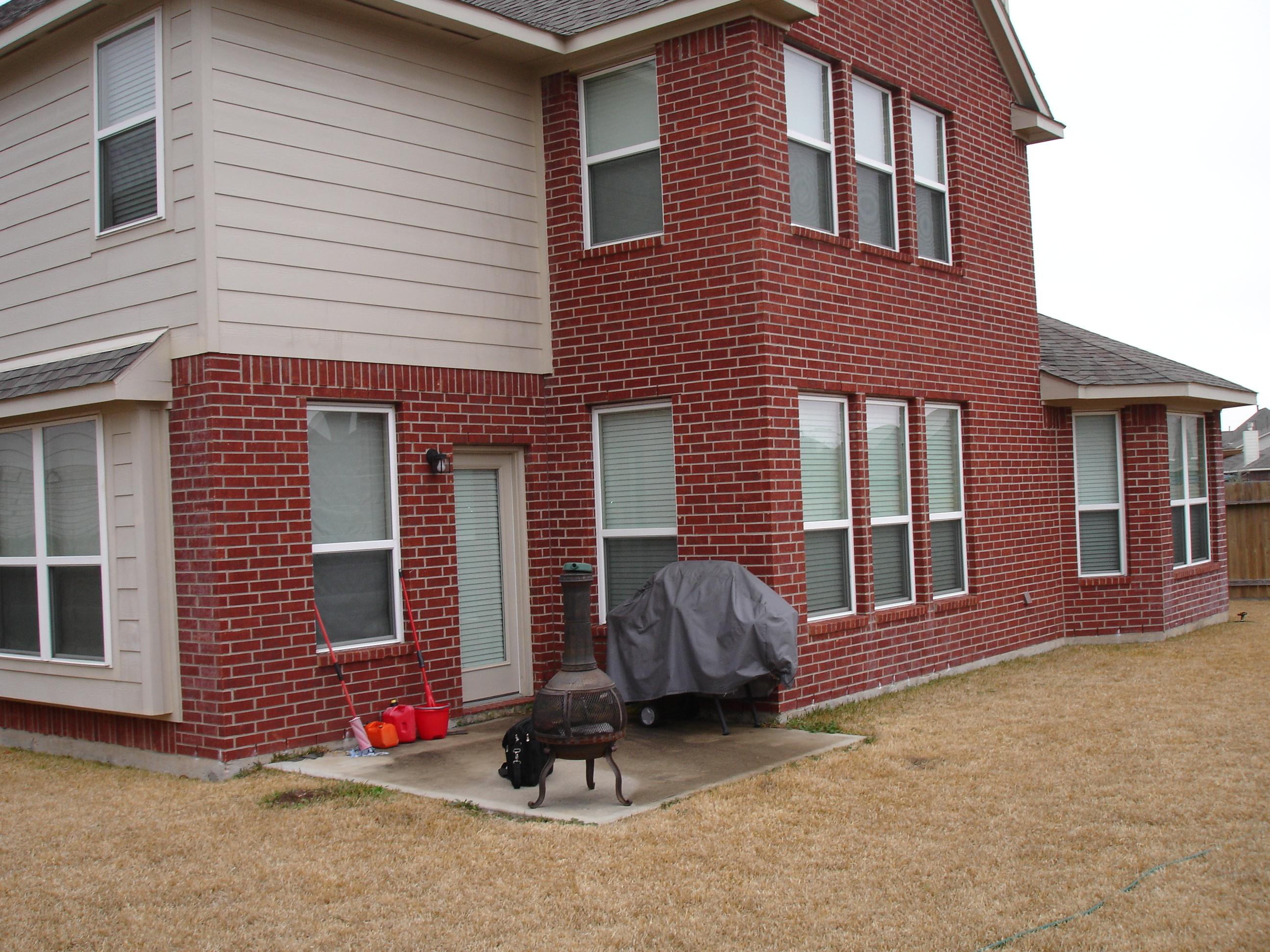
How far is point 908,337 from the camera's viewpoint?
1156cm

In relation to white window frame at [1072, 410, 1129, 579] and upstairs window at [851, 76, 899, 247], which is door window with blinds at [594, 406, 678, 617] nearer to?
upstairs window at [851, 76, 899, 247]

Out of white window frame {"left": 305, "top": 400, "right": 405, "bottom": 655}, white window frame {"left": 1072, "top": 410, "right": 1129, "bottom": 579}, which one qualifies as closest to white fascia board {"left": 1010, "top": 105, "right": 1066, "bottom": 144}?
white window frame {"left": 1072, "top": 410, "right": 1129, "bottom": 579}

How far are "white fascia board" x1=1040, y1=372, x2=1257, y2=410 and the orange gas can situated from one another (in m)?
8.67

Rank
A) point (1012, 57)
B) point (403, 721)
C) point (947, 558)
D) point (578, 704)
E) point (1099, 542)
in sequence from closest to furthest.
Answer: point (578, 704) → point (403, 721) → point (947, 558) → point (1012, 57) → point (1099, 542)

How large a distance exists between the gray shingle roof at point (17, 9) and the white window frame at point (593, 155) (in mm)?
4289

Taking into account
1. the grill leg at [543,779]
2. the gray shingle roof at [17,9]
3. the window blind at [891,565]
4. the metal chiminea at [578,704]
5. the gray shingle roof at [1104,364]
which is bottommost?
the grill leg at [543,779]

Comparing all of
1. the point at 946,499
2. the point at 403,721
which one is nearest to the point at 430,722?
the point at 403,721

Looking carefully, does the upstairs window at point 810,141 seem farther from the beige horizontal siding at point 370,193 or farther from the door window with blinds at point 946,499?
the door window with blinds at point 946,499

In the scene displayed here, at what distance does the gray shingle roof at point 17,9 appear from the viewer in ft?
30.6

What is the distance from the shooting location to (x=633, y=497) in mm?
10469

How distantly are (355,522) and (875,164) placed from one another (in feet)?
19.5

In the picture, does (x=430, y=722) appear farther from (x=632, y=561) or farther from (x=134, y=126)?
(x=134, y=126)

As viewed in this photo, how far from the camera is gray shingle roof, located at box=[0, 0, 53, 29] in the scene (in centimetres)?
931

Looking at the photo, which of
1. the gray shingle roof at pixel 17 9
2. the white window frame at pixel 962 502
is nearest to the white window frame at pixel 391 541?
the gray shingle roof at pixel 17 9
